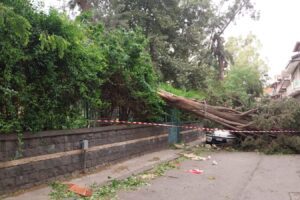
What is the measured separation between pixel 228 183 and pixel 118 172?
9.71 ft

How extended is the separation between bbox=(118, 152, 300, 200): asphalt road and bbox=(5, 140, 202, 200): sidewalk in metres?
0.85

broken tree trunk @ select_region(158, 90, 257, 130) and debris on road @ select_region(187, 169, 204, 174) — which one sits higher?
broken tree trunk @ select_region(158, 90, 257, 130)

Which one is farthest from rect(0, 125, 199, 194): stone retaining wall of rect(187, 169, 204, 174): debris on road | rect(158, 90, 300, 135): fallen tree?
rect(158, 90, 300, 135): fallen tree

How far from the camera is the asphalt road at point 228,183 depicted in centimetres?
757

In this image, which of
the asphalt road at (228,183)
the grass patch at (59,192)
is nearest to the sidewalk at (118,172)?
the grass patch at (59,192)

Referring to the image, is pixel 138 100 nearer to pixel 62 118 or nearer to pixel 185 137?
pixel 62 118

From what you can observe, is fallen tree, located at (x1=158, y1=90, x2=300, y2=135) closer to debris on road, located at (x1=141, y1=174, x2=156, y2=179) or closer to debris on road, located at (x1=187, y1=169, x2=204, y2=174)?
debris on road, located at (x1=187, y1=169, x2=204, y2=174)

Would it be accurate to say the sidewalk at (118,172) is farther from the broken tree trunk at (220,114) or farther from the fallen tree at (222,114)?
the broken tree trunk at (220,114)

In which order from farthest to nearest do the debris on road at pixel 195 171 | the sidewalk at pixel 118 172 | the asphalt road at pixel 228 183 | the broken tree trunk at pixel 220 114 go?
the broken tree trunk at pixel 220 114, the debris on road at pixel 195 171, the asphalt road at pixel 228 183, the sidewalk at pixel 118 172

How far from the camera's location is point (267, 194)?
7.76 metres

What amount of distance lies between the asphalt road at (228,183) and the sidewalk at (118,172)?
85cm

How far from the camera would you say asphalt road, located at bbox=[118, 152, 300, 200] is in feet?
24.8

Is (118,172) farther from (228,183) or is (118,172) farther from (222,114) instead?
(222,114)

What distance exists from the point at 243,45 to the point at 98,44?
5732 centimetres
